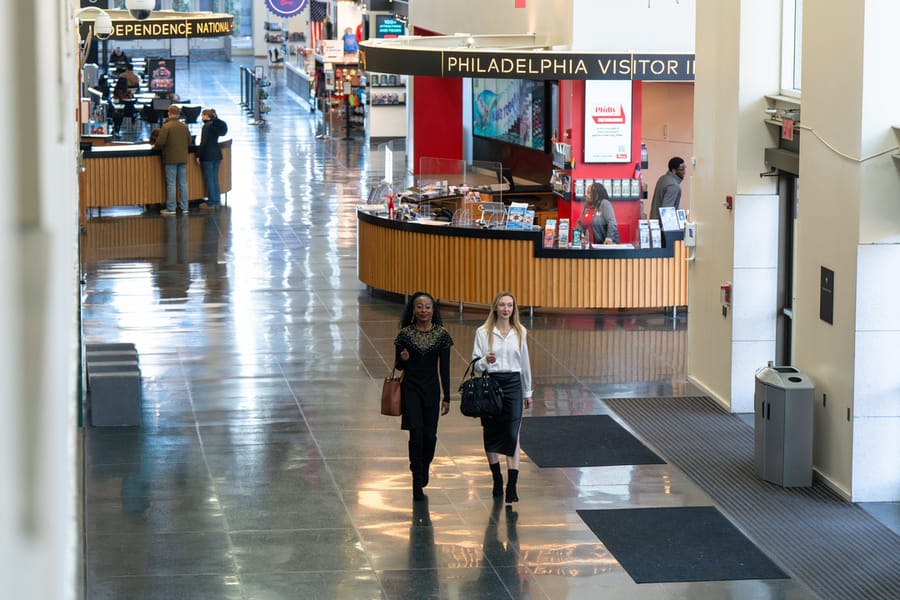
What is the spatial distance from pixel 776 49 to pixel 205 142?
14.7 metres

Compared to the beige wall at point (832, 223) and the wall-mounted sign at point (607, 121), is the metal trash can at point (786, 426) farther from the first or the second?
the wall-mounted sign at point (607, 121)

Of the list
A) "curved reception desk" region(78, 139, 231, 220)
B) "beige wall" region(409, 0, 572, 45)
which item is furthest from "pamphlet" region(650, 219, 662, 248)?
"curved reception desk" region(78, 139, 231, 220)

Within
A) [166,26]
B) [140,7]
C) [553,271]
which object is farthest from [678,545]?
[166,26]

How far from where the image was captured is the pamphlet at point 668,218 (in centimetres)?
1634

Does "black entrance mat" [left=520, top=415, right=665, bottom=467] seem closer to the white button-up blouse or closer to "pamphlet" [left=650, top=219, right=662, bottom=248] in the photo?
the white button-up blouse

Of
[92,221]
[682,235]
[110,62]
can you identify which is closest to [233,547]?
[682,235]

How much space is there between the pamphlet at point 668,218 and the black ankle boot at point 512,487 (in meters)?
7.61

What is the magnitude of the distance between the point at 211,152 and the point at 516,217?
9.75m

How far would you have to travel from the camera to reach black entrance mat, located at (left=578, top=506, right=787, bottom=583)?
26.8 ft

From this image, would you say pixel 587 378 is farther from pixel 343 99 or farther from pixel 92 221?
pixel 343 99

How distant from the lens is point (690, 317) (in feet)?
43.7

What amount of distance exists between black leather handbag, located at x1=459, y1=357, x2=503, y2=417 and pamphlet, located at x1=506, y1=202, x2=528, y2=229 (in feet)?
24.4

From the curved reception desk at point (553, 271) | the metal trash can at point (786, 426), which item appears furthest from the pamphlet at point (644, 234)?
the metal trash can at point (786, 426)

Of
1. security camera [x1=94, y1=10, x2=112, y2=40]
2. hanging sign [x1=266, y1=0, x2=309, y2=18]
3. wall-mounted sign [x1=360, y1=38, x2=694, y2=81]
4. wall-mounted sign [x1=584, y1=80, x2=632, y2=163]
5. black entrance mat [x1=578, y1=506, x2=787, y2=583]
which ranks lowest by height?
black entrance mat [x1=578, y1=506, x2=787, y2=583]
